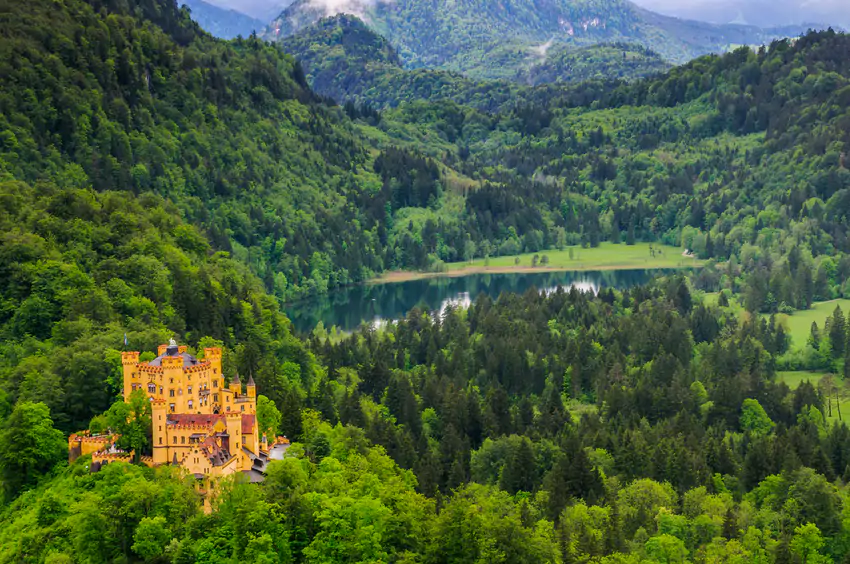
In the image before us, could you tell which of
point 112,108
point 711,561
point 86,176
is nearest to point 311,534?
point 711,561

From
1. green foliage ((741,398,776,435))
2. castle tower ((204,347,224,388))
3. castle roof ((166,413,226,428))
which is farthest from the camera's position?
green foliage ((741,398,776,435))

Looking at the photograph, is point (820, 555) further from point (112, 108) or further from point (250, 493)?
point (112, 108)

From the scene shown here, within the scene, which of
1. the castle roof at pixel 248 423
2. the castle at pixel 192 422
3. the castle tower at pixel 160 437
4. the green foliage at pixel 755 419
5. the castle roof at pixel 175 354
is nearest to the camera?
the castle at pixel 192 422

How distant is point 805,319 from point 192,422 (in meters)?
129

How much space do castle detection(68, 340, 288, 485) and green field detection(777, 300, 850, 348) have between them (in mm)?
100418

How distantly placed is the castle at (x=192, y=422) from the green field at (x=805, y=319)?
10042 cm

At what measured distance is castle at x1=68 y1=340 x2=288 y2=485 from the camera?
73.4 metres

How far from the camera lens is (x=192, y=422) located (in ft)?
244

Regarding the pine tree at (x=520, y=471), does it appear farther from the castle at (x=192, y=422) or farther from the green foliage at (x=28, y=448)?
the green foliage at (x=28, y=448)

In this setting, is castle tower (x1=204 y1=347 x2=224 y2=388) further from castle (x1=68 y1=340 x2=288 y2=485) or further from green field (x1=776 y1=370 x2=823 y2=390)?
green field (x1=776 y1=370 x2=823 y2=390)

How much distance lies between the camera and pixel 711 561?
7712cm

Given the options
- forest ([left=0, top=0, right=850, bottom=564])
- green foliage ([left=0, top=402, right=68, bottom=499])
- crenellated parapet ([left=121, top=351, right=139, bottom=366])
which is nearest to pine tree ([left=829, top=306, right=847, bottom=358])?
forest ([left=0, top=0, right=850, bottom=564])

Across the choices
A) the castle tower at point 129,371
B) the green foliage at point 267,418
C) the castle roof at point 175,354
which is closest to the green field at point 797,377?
the green foliage at point 267,418

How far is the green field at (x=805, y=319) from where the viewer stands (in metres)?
165
